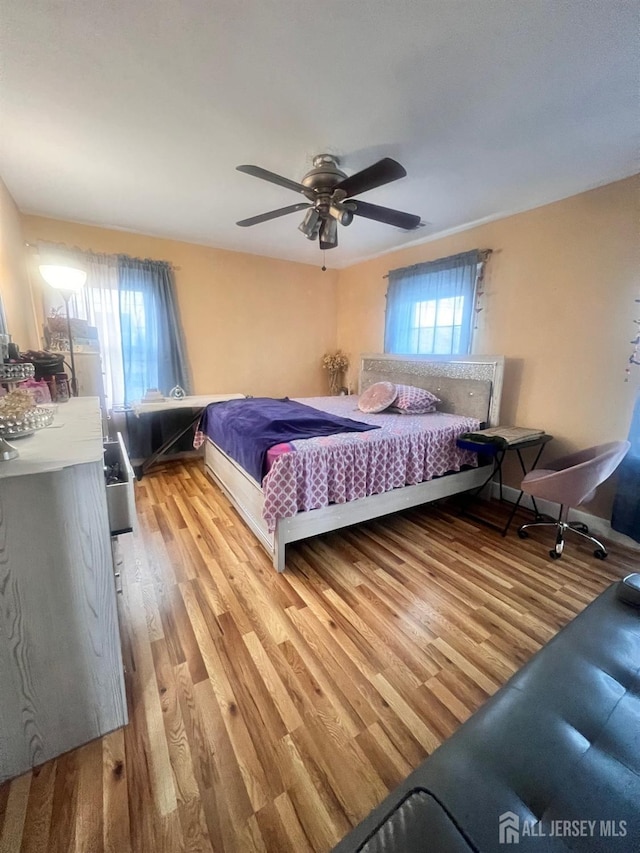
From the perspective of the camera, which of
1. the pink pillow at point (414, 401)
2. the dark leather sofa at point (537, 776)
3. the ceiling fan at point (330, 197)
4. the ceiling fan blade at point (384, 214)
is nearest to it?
the dark leather sofa at point (537, 776)

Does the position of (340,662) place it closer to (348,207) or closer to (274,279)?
(348,207)

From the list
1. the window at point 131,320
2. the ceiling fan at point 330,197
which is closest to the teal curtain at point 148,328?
the window at point 131,320

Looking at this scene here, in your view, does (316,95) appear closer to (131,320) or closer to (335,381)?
(131,320)

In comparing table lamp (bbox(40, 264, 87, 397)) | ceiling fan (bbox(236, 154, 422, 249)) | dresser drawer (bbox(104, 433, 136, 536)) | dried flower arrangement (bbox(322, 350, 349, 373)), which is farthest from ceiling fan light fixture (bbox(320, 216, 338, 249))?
dried flower arrangement (bbox(322, 350, 349, 373))

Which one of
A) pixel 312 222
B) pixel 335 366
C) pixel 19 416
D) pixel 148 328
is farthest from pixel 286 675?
pixel 335 366

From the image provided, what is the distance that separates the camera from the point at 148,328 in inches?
148

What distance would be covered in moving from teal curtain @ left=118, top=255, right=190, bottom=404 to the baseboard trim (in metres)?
3.74

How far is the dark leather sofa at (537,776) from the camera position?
1.88 ft

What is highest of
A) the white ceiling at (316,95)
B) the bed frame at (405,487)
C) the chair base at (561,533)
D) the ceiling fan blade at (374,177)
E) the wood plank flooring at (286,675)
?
the white ceiling at (316,95)

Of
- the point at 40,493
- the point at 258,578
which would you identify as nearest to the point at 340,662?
the point at 258,578

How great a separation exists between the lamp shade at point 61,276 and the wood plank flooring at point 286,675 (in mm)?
1819

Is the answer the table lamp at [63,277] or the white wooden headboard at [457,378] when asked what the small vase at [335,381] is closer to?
the white wooden headboard at [457,378]

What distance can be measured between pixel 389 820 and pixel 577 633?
2.64 feet

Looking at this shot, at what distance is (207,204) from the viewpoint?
2879 mm
